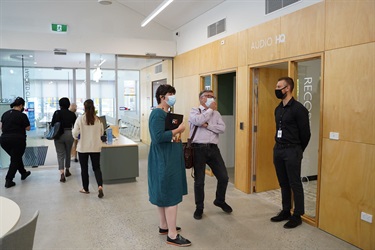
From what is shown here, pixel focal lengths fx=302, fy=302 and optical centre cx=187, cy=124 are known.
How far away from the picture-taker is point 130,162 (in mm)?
5500

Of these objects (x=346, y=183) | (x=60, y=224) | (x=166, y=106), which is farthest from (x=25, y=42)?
(x=346, y=183)

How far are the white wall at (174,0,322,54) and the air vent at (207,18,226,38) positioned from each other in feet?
0.19

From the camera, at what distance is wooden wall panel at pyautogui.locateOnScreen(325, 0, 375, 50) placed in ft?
9.38

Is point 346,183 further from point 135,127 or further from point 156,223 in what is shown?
point 135,127

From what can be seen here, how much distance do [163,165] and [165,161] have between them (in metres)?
0.04

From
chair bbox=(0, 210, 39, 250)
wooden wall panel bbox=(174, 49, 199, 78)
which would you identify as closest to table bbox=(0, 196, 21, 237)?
chair bbox=(0, 210, 39, 250)

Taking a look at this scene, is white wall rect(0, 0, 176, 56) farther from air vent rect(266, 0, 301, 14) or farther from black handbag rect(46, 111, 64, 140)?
air vent rect(266, 0, 301, 14)

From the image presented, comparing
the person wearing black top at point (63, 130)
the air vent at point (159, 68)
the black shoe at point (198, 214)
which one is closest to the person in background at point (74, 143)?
the person wearing black top at point (63, 130)

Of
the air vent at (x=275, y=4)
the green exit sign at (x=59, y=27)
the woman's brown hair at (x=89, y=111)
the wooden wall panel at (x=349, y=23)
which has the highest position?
the green exit sign at (x=59, y=27)

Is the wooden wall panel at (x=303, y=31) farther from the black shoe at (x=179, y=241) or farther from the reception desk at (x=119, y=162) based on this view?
the reception desk at (x=119, y=162)

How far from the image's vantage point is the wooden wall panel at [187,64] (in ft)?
21.3

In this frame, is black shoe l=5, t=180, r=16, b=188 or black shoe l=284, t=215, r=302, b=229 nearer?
black shoe l=284, t=215, r=302, b=229

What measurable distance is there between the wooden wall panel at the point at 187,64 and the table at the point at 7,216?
16.2 feet

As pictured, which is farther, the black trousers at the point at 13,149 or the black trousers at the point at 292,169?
the black trousers at the point at 13,149
